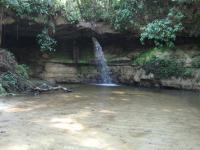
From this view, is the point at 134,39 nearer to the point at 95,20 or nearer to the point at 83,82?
the point at 95,20

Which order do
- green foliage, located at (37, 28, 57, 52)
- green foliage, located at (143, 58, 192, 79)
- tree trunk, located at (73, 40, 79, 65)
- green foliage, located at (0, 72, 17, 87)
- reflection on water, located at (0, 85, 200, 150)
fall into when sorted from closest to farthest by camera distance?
reflection on water, located at (0, 85, 200, 150), green foliage, located at (0, 72, 17, 87), green foliage, located at (143, 58, 192, 79), green foliage, located at (37, 28, 57, 52), tree trunk, located at (73, 40, 79, 65)

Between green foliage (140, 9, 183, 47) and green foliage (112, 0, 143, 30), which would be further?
green foliage (112, 0, 143, 30)

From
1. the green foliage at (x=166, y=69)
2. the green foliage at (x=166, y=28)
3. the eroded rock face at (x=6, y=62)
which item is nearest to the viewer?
the eroded rock face at (x=6, y=62)

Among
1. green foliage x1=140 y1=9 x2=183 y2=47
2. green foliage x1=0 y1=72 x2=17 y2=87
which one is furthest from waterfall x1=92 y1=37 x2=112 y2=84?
green foliage x1=0 y1=72 x2=17 y2=87

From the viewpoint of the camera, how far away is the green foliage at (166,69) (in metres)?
14.8

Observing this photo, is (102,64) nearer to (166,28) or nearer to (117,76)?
(117,76)

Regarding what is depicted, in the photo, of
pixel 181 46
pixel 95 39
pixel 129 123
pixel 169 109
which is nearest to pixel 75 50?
pixel 95 39

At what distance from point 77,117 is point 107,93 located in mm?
4561

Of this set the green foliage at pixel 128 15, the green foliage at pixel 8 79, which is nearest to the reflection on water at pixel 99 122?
the green foliage at pixel 8 79

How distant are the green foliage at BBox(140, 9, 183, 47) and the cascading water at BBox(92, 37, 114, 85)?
2842 millimetres

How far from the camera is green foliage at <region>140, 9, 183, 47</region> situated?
14.7 m

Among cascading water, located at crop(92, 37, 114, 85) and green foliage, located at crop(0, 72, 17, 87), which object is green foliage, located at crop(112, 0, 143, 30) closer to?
cascading water, located at crop(92, 37, 114, 85)

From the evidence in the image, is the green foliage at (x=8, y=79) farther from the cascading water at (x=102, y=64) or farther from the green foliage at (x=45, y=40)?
the cascading water at (x=102, y=64)

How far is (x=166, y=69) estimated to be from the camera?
1510cm
